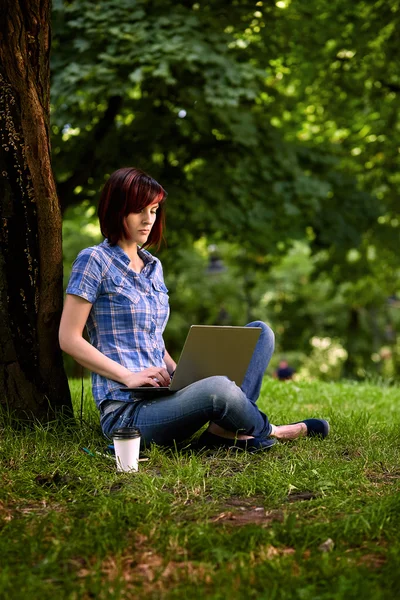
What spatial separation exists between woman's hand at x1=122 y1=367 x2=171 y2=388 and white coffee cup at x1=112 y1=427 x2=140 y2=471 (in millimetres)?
277

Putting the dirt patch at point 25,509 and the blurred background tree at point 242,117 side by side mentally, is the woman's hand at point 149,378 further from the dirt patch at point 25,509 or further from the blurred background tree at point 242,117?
the blurred background tree at point 242,117

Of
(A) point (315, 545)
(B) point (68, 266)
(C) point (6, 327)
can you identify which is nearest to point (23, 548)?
(A) point (315, 545)

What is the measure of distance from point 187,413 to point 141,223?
1.03 metres

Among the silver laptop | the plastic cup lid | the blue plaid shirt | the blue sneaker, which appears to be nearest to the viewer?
the plastic cup lid

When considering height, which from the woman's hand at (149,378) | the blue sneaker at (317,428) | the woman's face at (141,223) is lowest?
the blue sneaker at (317,428)

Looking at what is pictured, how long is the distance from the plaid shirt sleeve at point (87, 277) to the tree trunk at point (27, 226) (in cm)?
47

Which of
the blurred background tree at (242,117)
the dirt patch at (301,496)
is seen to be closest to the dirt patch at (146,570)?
the dirt patch at (301,496)

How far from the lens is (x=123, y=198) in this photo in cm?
377

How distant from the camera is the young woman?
3.62 metres

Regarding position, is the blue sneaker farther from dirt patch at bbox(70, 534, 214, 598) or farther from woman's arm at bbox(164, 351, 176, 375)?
dirt patch at bbox(70, 534, 214, 598)

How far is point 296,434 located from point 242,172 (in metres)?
5.40

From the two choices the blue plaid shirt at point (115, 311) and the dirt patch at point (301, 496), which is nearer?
the dirt patch at point (301, 496)

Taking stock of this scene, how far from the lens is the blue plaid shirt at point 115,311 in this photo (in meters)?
3.71

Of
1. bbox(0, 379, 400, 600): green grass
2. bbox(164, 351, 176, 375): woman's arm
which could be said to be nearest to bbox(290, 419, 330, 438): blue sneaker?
bbox(0, 379, 400, 600): green grass
